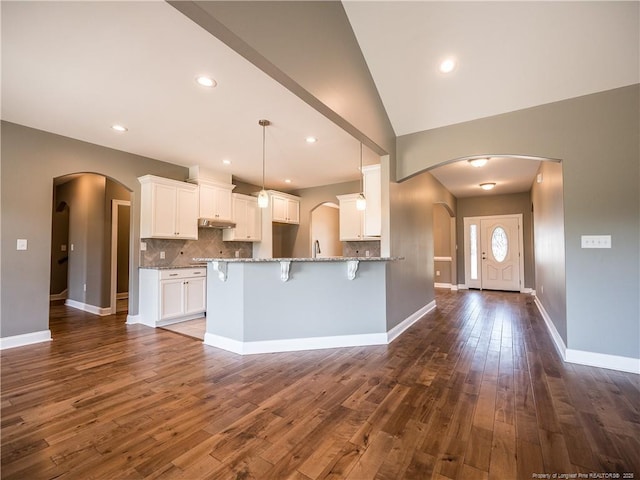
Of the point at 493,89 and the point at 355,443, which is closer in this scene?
the point at 355,443

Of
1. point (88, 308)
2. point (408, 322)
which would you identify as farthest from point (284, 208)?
point (88, 308)

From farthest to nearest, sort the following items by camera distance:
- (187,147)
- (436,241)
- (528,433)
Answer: (436,241)
(187,147)
(528,433)

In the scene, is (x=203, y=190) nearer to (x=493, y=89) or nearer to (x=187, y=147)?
(x=187, y=147)

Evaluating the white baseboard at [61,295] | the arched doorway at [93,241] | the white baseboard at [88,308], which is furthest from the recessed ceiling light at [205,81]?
the white baseboard at [61,295]

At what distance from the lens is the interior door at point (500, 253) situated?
25.6ft

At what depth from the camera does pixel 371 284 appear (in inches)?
141

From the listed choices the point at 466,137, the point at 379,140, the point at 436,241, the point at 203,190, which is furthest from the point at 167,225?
the point at 436,241

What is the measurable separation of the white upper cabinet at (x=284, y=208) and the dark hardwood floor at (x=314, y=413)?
359 cm

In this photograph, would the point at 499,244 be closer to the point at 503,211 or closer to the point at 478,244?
the point at 478,244

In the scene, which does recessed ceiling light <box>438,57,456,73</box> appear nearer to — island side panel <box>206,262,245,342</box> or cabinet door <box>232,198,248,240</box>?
island side panel <box>206,262,245,342</box>

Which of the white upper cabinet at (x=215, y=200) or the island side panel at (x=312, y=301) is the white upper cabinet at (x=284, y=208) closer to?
the white upper cabinet at (x=215, y=200)

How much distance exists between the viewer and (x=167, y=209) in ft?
15.4

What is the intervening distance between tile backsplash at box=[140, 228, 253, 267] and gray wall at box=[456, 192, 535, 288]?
615 centimetres

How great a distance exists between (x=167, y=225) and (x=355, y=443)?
4.29 m
